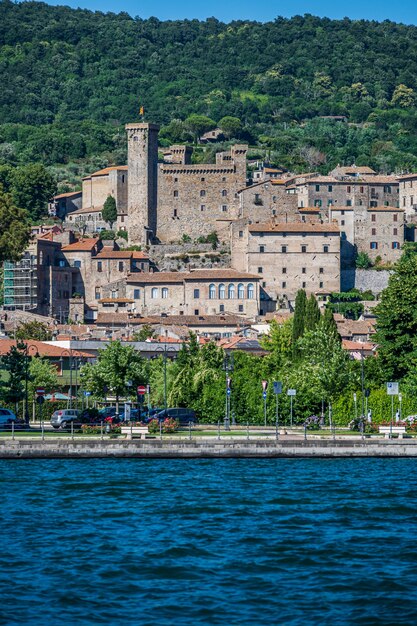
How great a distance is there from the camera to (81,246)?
13450 cm

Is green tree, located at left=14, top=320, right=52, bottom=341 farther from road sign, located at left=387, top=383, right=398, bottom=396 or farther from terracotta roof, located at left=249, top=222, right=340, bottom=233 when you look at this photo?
road sign, located at left=387, top=383, right=398, bottom=396

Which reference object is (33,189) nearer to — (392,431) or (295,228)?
(295,228)

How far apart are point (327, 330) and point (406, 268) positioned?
8.02 m

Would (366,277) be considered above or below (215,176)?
below

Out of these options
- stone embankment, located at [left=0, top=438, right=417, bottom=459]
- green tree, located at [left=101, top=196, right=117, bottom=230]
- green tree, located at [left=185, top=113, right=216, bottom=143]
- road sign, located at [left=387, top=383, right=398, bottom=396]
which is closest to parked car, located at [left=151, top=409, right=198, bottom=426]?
stone embankment, located at [left=0, top=438, right=417, bottom=459]

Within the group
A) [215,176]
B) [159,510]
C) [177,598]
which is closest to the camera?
[177,598]

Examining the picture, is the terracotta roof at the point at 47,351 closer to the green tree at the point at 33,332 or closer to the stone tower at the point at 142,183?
the green tree at the point at 33,332

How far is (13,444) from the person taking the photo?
5191cm

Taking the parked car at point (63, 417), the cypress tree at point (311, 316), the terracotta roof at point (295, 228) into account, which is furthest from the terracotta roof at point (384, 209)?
the parked car at point (63, 417)

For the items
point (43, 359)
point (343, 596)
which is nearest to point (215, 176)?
point (43, 359)

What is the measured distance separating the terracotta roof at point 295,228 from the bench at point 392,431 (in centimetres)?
7140

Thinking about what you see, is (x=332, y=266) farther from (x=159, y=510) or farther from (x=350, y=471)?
(x=159, y=510)

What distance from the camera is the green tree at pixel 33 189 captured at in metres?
152

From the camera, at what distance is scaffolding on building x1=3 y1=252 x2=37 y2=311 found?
128 meters
